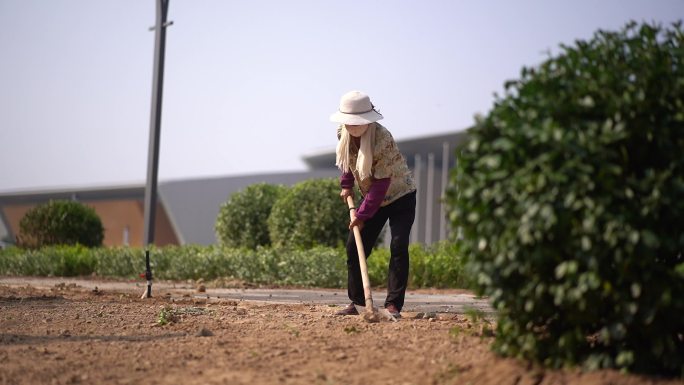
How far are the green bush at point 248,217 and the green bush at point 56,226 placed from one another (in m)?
3.84

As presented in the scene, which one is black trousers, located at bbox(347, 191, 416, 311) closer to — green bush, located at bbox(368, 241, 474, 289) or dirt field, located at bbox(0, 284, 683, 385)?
dirt field, located at bbox(0, 284, 683, 385)

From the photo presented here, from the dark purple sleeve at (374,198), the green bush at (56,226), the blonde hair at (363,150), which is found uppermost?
the blonde hair at (363,150)

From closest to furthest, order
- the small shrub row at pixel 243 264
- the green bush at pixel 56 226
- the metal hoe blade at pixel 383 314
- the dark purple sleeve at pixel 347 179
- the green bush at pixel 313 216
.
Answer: the metal hoe blade at pixel 383 314 → the dark purple sleeve at pixel 347 179 → the small shrub row at pixel 243 264 → the green bush at pixel 313 216 → the green bush at pixel 56 226

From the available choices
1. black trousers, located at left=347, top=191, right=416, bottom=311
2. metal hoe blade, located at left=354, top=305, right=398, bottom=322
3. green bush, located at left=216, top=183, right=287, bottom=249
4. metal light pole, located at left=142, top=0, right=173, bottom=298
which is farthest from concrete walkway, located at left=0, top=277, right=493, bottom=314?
metal light pole, located at left=142, top=0, right=173, bottom=298

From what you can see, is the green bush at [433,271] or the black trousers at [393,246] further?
the green bush at [433,271]

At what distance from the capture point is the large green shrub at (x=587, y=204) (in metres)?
4.27

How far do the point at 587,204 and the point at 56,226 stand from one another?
57.3ft

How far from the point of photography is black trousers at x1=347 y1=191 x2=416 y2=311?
296 inches

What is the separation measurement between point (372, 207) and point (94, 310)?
2852 millimetres

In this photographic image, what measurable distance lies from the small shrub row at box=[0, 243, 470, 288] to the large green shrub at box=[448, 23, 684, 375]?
295 inches

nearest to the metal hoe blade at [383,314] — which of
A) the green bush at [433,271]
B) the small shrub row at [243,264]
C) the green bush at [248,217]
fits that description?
the small shrub row at [243,264]

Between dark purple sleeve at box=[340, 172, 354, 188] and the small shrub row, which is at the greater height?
dark purple sleeve at box=[340, 172, 354, 188]

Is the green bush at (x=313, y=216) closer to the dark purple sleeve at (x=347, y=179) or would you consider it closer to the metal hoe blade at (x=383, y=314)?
the dark purple sleeve at (x=347, y=179)

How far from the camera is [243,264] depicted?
576 inches
